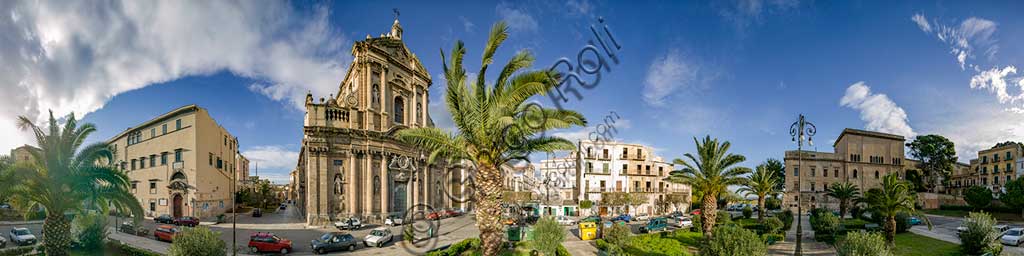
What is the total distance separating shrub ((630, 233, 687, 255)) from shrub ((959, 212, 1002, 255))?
46.8 ft

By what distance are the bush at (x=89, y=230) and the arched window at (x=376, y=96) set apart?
22492mm

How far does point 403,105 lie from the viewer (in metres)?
44.5

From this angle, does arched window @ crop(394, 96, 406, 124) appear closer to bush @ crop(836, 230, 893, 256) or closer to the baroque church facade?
the baroque church facade

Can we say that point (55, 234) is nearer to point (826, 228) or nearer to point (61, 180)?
point (61, 180)

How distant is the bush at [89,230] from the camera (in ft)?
64.6

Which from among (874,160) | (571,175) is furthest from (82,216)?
(874,160)

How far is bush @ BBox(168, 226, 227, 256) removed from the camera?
13695 mm

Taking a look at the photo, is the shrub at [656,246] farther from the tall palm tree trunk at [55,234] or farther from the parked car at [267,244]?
the tall palm tree trunk at [55,234]

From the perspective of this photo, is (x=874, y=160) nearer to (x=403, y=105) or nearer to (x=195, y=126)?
(x=403, y=105)

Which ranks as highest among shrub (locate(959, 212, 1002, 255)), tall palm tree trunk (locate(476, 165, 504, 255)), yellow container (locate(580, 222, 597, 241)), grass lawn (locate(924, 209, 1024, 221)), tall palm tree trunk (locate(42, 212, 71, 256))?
tall palm tree trunk (locate(476, 165, 504, 255))

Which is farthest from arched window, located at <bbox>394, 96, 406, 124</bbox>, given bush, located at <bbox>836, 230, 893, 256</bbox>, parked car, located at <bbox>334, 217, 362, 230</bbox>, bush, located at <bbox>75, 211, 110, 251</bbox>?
bush, located at <bbox>836, 230, 893, 256</bbox>

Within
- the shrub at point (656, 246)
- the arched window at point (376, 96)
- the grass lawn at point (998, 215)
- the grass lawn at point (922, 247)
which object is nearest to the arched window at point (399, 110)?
the arched window at point (376, 96)

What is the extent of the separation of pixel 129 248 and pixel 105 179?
5.64 m

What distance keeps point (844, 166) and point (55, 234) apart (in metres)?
76.4
